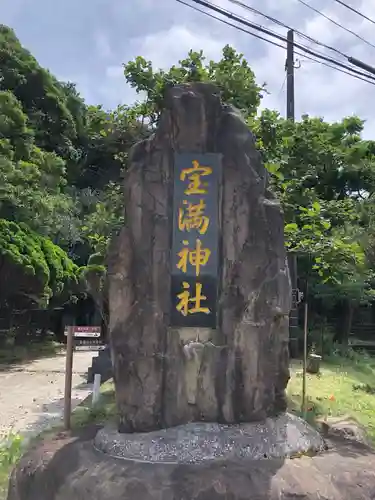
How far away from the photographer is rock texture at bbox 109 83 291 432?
18.3ft

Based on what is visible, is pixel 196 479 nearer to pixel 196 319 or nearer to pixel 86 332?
pixel 196 319

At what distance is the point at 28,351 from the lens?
21.4m

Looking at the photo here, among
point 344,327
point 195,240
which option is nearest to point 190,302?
point 195,240

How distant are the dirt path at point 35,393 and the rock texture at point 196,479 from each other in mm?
3808

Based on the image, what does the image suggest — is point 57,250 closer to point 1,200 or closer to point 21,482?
point 1,200

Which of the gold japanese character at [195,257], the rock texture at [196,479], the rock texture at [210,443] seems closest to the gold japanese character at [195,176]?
the gold japanese character at [195,257]

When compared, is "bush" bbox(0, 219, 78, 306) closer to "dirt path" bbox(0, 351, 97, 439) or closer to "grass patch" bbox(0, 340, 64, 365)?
"grass patch" bbox(0, 340, 64, 365)

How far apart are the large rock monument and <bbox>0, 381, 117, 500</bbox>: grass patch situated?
102cm

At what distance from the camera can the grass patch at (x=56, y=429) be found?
21.5ft

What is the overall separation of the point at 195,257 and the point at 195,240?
0.19m

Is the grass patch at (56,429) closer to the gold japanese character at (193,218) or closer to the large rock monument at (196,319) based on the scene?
the large rock monument at (196,319)

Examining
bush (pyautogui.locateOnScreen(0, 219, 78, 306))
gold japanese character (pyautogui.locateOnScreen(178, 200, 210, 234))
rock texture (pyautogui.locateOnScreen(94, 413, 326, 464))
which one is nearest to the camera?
rock texture (pyautogui.locateOnScreen(94, 413, 326, 464))

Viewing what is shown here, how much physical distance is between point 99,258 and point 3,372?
23.1 ft

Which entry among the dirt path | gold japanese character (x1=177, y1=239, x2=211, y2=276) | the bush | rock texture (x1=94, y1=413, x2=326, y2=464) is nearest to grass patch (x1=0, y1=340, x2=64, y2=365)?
the dirt path
